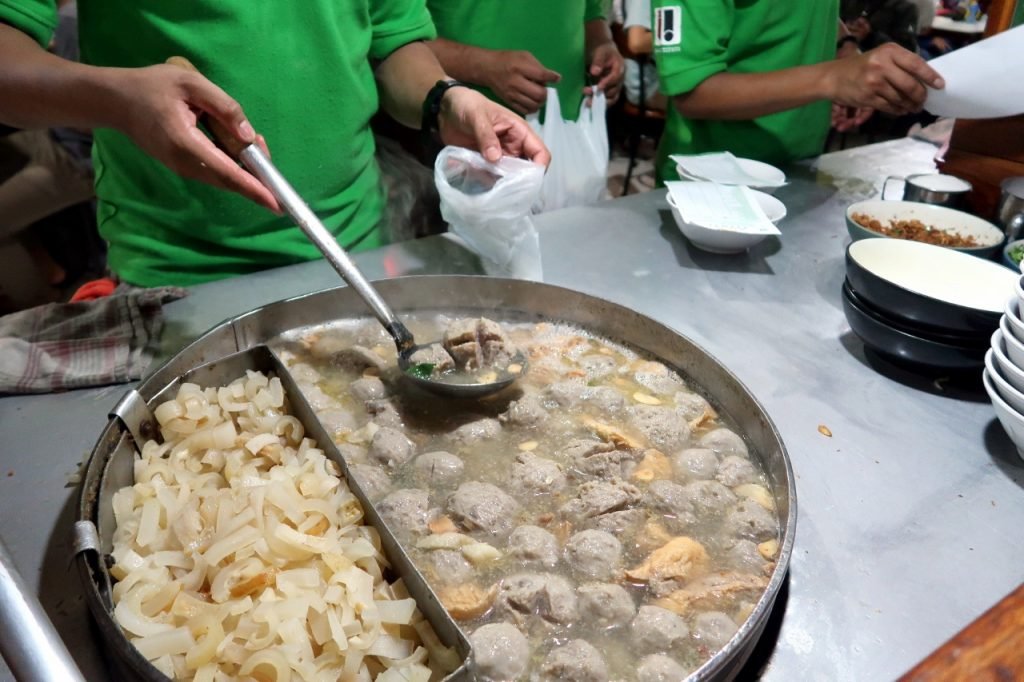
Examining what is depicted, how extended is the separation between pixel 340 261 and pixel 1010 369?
1.53 m

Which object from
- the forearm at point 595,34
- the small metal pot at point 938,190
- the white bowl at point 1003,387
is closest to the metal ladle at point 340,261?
the white bowl at point 1003,387

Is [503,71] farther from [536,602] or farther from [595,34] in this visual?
[536,602]

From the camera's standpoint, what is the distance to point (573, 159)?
324 centimetres

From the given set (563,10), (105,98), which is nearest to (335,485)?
(105,98)

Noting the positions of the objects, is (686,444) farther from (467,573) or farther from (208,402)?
(208,402)

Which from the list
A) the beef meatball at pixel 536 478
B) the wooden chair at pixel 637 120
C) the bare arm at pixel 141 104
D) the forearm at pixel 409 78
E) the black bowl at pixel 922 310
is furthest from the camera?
the wooden chair at pixel 637 120

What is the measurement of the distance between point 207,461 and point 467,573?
587 millimetres

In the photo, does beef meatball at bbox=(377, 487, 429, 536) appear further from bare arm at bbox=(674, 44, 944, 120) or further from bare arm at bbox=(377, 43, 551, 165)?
bare arm at bbox=(674, 44, 944, 120)

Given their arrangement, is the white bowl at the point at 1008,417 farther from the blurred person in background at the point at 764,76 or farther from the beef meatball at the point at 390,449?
the blurred person in background at the point at 764,76

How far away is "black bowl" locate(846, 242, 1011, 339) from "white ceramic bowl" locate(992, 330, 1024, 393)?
0.25 ft

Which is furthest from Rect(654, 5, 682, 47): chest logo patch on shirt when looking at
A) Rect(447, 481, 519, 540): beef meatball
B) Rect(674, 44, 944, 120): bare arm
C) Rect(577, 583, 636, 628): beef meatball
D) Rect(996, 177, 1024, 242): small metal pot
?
Rect(577, 583, 636, 628): beef meatball

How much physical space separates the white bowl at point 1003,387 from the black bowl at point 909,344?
0.45 feet

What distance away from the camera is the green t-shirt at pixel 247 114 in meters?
1.88

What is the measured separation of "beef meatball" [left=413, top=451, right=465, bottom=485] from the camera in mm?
1445
